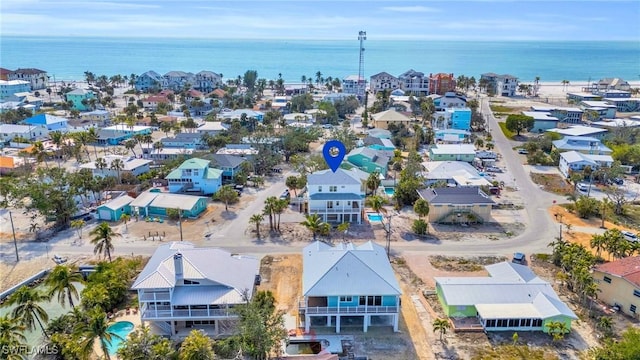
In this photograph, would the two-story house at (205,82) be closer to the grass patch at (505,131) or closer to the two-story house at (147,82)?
the two-story house at (147,82)

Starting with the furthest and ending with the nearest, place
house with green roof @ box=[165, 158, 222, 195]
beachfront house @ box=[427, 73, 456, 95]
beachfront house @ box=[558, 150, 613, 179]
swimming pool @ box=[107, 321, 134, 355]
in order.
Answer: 1. beachfront house @ box=[427, 73, 456, 95]
2. beachfront house @ box=[558, 150, 613, 179]
3. house with green roof @ box=[165, 158, 222, 195]
4. swimming pool @ box=[107, 321, 134, 355]

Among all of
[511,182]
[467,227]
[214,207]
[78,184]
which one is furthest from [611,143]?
[78,184]

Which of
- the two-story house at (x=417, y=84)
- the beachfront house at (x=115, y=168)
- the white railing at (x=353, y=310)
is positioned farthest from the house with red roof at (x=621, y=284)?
the two-story house at (x=417, y=84)

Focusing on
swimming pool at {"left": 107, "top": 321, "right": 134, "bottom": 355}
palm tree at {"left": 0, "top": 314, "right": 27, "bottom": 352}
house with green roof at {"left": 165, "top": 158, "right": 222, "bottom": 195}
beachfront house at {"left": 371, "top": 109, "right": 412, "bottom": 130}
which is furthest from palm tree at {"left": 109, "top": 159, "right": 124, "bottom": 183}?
beachfront house at {"left": 371, "top": 109, "right": 412, "bottom": 130}

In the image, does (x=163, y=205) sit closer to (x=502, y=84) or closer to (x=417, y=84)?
(x=417, y=84)

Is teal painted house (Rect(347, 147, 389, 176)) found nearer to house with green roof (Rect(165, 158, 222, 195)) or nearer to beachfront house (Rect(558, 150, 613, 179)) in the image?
house with green roof (Rect(165, 158, 222, 195))

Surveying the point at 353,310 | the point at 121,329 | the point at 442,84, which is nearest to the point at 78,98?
the point at 442,84
